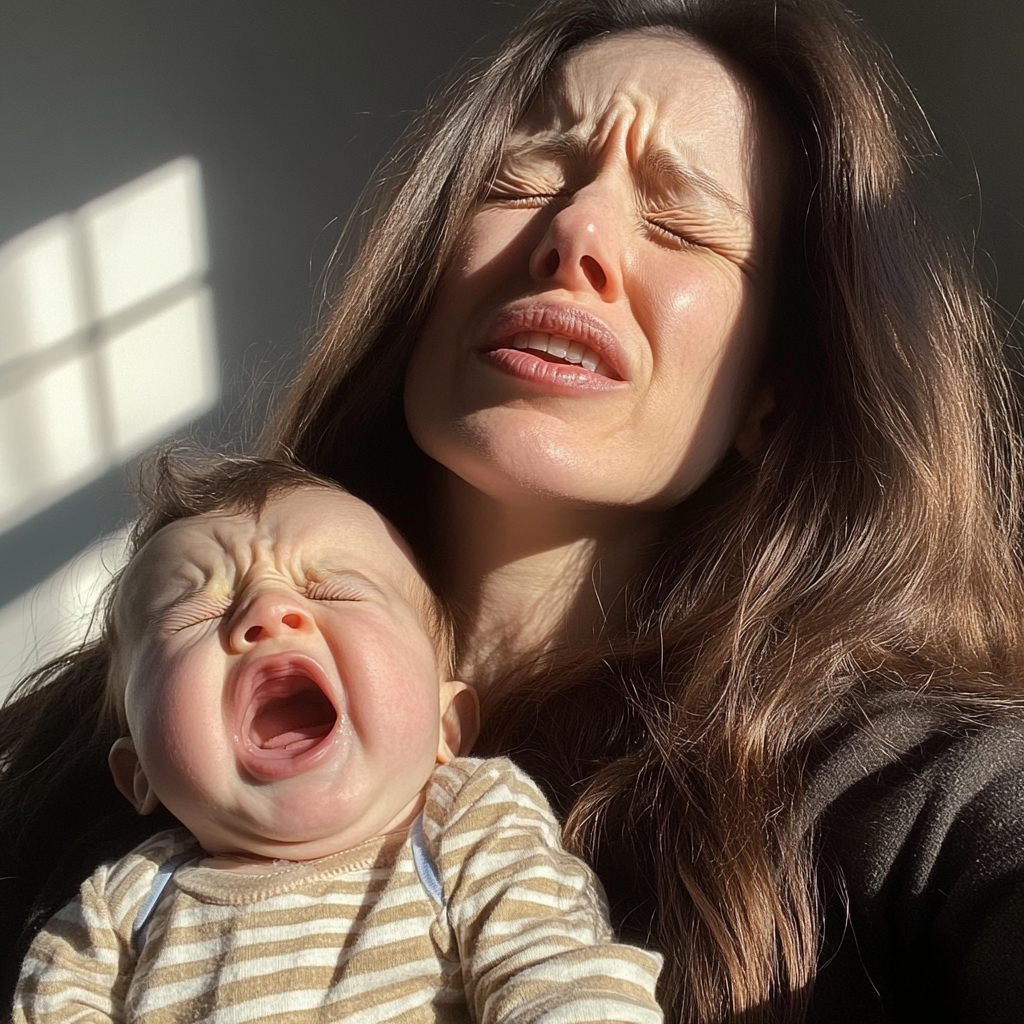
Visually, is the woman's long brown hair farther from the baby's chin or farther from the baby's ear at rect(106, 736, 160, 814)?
the baby's ear at rect(106, 736, 160, 814)

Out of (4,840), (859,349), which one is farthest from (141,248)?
(859,349)

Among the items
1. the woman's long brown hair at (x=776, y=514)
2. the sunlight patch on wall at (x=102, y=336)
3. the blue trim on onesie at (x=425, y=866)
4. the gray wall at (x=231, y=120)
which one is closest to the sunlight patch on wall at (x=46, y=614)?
the gray wall at (x=231, y=120)

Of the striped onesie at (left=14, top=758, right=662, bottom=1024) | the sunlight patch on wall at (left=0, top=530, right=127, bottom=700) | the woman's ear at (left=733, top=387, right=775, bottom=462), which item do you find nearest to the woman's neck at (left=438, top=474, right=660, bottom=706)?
the woman's ear at (left=733, top=387, right=775, bottom=462)

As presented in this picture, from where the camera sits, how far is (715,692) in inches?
37.0

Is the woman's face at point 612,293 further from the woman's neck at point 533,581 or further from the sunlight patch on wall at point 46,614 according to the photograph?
the sunlight patch on wall at point 46,614

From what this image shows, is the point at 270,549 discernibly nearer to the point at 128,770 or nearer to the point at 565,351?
the point at 128,770

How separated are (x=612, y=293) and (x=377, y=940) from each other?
0.61m

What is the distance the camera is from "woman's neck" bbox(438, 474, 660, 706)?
1.13m

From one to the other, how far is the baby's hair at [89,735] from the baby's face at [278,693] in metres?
0.08

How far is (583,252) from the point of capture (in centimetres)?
99

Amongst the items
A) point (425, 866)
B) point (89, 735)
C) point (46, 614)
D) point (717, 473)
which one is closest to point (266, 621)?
point (425, 866)

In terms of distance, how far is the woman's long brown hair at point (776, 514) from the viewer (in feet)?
2.77

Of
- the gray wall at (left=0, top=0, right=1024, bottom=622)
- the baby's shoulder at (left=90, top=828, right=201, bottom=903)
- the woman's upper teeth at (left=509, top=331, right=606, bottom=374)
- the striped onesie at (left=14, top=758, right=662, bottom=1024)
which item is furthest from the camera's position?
the gray wall at (left=0, top=0, right=1024, bottom=622)

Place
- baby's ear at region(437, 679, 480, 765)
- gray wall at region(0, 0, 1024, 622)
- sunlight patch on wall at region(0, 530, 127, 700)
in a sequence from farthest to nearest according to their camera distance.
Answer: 1. sunlight patch on wall at region(0, 530, 127, 700)
2. gray wall at region(0, 0, 1024, 622)
3. baby's ear at region(437, 679, 480, 765)
